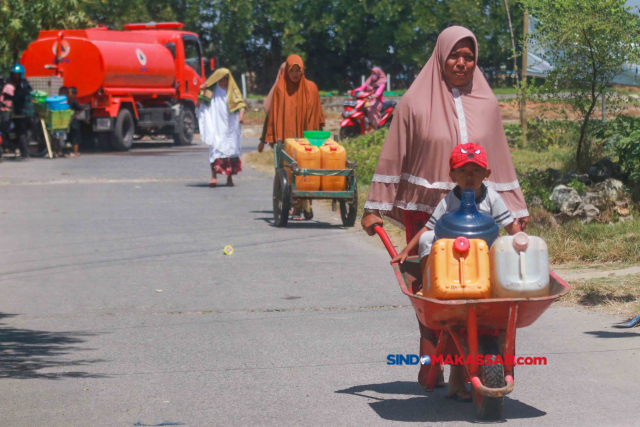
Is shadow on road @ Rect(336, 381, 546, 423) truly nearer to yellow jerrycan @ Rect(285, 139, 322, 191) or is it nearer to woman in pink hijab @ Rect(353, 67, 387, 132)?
yellow jerrycan @ Rect(285, 139, 322, 191)

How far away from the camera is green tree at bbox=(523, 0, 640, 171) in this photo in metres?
11.2

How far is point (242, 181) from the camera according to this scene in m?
17.9

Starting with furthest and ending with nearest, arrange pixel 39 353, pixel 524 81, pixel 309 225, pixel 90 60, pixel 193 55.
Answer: pixel 193 55, pixel 90 60, pixel 524 81, pixel 309 225, pixel 39 353

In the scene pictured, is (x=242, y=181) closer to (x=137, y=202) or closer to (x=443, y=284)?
(x=137, y=202)

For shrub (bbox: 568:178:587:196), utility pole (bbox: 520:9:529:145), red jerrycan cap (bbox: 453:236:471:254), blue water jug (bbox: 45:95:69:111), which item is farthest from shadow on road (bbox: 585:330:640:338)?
blue water jug (bbox: 45:95:69:111)

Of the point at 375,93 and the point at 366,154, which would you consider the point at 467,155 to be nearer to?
the point at 366,154

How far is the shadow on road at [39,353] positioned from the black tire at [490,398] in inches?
90.5

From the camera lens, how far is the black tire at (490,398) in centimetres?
426

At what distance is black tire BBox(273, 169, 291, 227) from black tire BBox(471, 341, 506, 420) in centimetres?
701

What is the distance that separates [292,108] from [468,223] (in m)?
8.07

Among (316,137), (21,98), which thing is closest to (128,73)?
(21,98)

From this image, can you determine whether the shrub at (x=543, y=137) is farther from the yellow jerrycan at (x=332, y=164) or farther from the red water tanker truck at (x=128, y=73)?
the red water tanker truck at (x=128, y=73)

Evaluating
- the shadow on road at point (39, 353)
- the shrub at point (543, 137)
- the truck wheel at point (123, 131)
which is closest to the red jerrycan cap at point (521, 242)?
the shadow on road at point (39, 353)

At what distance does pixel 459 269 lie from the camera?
4.26 meters
